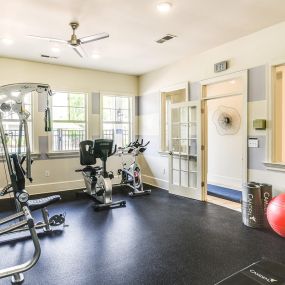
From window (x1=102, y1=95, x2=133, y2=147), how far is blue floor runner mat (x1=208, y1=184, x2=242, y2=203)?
2.46m

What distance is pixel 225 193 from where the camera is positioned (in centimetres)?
554

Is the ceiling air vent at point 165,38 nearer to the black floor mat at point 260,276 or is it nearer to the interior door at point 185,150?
the interior door at point 185,150

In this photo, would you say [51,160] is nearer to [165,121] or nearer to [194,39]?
[165,121]

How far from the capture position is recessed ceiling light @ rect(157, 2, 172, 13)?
3.00m

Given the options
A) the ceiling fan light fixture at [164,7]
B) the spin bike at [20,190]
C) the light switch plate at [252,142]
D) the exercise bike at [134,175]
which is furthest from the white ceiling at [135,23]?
the exercise bike at [134,175]

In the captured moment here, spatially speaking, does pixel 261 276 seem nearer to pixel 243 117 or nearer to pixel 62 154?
pixel 243 117

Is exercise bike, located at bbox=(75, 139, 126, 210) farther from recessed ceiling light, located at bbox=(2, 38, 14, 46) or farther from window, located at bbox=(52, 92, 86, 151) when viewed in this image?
recessed ceiling light, located at bbox=(2, 38, 14, 46)

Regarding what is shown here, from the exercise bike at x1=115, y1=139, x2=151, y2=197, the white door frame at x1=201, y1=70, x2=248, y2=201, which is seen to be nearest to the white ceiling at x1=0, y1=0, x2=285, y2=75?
the white door frame at x1=201, y1=70, x2=248, y2=201

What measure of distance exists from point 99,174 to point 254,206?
268cm

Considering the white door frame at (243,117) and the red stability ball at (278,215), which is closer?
the red stability ball at (278,215)

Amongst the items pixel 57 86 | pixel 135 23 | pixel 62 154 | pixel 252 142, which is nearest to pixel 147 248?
pixel 252 142

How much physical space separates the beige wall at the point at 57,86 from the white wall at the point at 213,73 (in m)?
0.91

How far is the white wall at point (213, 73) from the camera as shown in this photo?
3682mm

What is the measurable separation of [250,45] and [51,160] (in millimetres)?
4491
